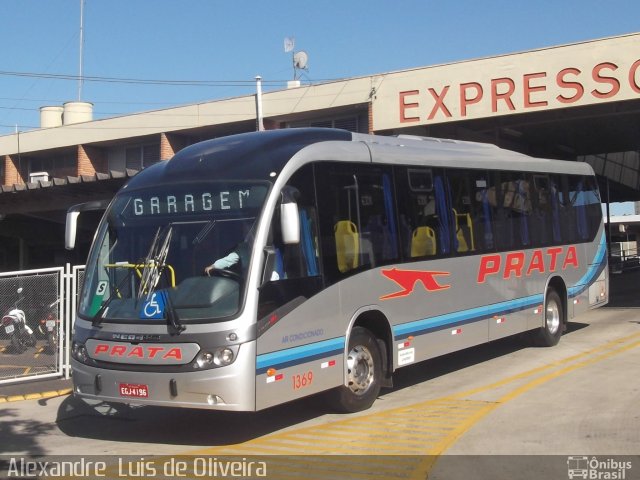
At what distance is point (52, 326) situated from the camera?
40.9 ft

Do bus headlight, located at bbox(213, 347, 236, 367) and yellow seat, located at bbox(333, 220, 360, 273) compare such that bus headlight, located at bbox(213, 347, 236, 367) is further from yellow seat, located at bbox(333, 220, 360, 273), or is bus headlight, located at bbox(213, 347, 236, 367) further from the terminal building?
the terminal building

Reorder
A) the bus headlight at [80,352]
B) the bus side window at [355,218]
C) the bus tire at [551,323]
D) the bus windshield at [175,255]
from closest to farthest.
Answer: the bus windshield at [175,255] → the bus headlight at [80,352] → the bus side window at [355,218] → the bus tire at [551,323]

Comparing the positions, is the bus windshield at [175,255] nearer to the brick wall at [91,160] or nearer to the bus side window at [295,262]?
the bus side window at [295,262]

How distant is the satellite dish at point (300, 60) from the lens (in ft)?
89.2

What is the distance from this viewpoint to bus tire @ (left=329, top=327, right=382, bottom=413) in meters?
8.63

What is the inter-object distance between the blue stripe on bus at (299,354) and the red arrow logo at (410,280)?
1106 mm

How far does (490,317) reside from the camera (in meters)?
11.4

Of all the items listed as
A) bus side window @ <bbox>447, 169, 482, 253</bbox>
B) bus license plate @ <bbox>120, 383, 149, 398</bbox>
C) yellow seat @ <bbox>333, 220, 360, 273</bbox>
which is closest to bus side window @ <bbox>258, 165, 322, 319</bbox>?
yellow seat @ <bbox>333, 220, 360, 273</bbox>

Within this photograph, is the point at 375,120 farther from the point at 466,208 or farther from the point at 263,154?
the point at 263,154

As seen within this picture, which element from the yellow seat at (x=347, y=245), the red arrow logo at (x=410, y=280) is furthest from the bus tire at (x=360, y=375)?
the yellow seat at (x=347, y=245)

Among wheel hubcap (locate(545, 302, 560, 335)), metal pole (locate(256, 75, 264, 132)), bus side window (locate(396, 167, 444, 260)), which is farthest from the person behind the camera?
metal pole (locate(256, 75, 264, 132))

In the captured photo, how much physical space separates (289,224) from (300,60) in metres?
21.1

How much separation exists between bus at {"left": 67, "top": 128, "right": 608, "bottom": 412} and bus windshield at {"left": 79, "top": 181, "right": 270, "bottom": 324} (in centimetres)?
1

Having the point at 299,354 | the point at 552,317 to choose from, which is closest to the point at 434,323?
the point at 299,354
